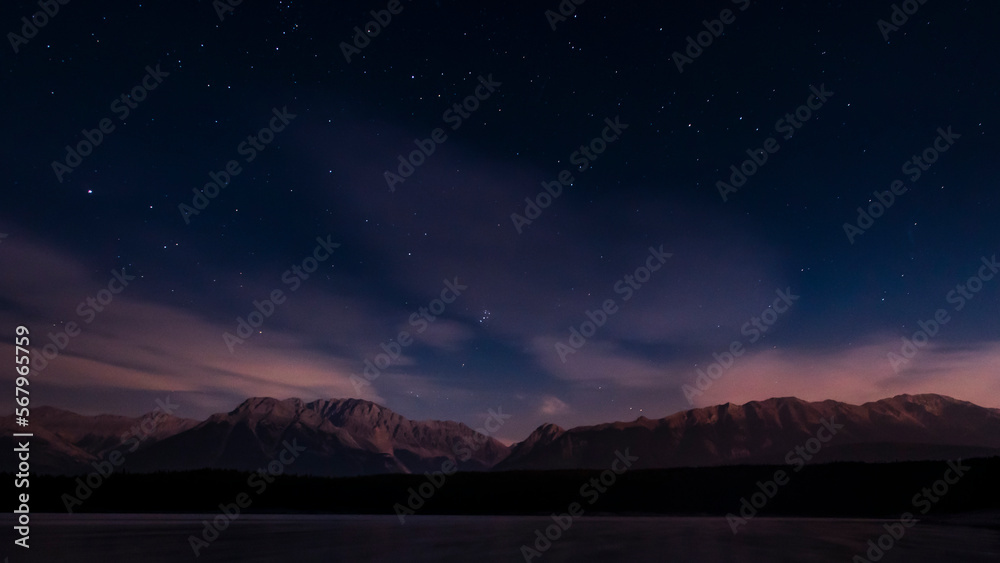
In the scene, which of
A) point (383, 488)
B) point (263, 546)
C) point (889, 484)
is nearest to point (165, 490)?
point (383, 488)

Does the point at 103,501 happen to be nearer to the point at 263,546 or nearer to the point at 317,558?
the point at 263,546

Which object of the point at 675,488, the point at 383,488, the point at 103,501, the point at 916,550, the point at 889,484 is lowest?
the point at 103,501

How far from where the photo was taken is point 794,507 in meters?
73.1

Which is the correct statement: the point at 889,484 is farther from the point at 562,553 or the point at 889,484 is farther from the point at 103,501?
the point at 103,501

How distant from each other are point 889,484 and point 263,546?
76.0 m

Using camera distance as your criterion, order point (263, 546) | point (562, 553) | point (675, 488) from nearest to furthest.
Result: point (562, 553) → point (263, 546) → point (675, 488)

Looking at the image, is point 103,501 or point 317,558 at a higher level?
point 317,558

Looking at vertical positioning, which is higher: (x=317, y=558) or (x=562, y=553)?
(x=562, y=553)

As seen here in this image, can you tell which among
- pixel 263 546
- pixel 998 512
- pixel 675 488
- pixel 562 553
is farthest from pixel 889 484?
pixel 263 546

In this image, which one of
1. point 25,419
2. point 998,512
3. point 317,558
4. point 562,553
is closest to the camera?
point 317,558

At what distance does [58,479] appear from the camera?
232ft

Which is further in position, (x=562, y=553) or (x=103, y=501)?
(x=103, y=501)

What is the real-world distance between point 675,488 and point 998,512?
3463 cm

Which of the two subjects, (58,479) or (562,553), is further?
(58,479)
